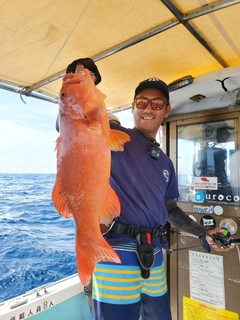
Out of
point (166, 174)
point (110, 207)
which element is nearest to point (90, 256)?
point (110, 207)

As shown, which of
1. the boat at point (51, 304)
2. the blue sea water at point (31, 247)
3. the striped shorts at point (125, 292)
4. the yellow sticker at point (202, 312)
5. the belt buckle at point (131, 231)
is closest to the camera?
the striped shorts at point (125, 292)

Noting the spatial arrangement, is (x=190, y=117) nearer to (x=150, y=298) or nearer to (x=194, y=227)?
(x=194, y=227)

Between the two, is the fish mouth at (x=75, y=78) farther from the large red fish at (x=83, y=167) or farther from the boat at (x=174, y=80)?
the boat at (x=174, y=80)

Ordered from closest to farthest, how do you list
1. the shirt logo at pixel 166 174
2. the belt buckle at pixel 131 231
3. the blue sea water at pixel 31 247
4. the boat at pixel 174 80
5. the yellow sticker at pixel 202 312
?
1. the belt buckle at pixel 131 231
2. the boat at pixel 174 80
3. the shirt logo at pixel 166 174
4. the yellow sticker at pixel 202 312
5. the blue sea water at pixel 31 247

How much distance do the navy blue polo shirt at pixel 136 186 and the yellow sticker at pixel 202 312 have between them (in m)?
1.55

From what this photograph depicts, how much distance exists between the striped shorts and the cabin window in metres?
1.53

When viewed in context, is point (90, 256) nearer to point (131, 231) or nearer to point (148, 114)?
point (131, 231)

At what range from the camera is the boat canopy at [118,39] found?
1656 millimetres

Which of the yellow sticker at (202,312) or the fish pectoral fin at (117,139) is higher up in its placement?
the fish pectoral fin at (117,139)

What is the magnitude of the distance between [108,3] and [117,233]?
150 cm

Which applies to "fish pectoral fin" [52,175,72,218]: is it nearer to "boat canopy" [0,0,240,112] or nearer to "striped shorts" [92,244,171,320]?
"striped shorts" [92,244,171,320]

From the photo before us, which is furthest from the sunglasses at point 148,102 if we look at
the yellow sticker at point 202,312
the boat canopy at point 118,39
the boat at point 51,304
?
the yellow sticker at point 202,312

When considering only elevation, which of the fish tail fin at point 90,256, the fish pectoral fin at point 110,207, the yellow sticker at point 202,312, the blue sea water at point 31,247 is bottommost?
the blue sea water at point 31,247

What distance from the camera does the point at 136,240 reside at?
163 cm
